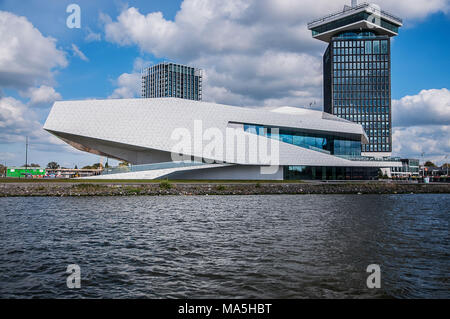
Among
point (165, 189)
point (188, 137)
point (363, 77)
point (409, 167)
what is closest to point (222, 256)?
point (165, 189)

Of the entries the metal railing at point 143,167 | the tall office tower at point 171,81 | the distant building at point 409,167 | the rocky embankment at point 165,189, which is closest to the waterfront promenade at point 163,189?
the rocky embankment at point 165,189

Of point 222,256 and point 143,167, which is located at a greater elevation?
point 143,167

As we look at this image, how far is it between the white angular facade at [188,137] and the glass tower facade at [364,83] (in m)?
50.8

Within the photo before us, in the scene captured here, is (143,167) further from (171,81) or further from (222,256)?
(171,81)

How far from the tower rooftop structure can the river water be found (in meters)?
88.5

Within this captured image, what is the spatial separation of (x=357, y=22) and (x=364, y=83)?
16.1 meters

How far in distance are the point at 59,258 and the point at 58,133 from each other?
113 ft

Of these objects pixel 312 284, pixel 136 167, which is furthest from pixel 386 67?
pixel 312 284

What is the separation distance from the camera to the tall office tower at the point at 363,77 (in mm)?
95500

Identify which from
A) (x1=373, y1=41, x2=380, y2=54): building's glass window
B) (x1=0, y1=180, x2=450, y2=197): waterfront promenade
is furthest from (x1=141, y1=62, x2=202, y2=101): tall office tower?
(x1=0, y1=180, x2=450, y2=197): waterfront promenade

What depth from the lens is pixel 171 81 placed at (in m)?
160
